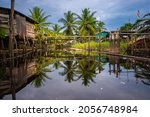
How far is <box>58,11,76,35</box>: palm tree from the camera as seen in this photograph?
57184 mm

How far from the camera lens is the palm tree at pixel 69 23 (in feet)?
188

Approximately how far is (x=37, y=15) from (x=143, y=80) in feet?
119

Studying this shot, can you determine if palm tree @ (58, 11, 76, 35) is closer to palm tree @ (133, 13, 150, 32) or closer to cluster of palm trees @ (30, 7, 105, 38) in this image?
cluster of palm trees @ (30, 7, 105, 38)

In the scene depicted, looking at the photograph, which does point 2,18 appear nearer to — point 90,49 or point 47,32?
point 90,49

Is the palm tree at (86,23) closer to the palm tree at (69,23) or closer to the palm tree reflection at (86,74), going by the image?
the palm tree at (69,23)

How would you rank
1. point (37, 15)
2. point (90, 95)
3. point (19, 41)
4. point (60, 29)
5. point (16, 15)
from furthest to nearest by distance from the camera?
point (60, 29) < point (37, 15) < point (19, 41) < point (16, 15) < point (90, 95)

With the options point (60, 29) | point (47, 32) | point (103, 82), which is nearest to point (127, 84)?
point (103, 82)

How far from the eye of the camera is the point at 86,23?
174 ft

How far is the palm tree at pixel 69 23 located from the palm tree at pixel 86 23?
10.3 ft

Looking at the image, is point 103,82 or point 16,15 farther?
point 16,15

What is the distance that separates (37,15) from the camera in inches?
1720

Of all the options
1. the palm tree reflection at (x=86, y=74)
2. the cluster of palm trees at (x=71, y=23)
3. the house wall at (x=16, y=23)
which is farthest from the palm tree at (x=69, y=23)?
the palm tree reflection at (x=86, y=74)

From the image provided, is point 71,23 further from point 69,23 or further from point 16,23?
point 16,23

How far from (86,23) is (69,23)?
221 inches
